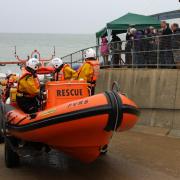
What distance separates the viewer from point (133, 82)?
39.8 feet

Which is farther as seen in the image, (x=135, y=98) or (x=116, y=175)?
(x=135, y=98)

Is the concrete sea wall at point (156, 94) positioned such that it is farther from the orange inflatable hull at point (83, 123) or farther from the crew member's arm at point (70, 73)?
the orange inflatable hull at point (83, 123)

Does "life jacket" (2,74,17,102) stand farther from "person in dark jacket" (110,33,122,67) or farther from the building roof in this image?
the building roof

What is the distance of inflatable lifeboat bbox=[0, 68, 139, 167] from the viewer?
6.39m

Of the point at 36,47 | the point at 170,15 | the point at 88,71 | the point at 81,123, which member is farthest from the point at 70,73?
the point at 36,47

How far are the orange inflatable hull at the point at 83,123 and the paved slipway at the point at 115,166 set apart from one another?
72 centimetres

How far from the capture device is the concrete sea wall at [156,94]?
11.0 metres

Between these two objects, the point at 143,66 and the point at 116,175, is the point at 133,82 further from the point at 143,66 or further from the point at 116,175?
the point at 116,175

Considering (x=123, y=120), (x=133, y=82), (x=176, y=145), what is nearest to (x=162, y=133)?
(x=176, y=145)

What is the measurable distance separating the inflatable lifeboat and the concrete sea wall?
4140mm

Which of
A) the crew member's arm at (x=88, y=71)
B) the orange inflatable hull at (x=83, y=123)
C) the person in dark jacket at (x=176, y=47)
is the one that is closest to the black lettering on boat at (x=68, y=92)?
the orange inflatable hull at (x=83, y=123)

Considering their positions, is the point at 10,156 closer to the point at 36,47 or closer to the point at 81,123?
the point at 81,123

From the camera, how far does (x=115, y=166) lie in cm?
812

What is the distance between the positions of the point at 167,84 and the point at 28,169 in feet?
14.5
